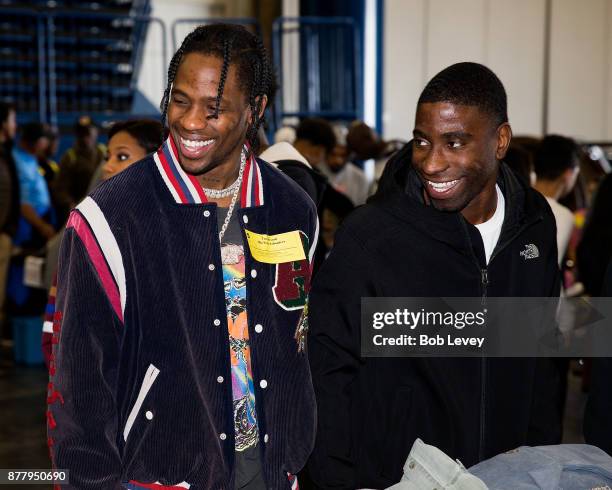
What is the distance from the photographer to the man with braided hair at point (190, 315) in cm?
170

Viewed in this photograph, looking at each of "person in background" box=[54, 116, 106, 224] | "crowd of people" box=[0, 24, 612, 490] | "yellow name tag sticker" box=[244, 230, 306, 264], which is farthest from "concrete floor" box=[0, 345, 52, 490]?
"yellow name tag sticker" box=[244, 230, 306, 264]

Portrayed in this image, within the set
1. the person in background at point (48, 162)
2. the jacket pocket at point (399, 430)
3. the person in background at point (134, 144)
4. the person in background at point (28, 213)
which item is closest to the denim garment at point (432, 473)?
the jacket pocket at point (399, 430)

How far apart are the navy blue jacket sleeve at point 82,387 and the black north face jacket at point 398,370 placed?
1.66 feet

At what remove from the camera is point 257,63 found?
194 cm

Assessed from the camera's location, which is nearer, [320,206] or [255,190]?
[255,190]

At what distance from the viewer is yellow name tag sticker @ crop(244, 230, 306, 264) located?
186 cm

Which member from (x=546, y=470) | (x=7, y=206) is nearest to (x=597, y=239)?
(x=546, y=470)

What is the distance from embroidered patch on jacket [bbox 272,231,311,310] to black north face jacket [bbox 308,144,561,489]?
0.37 feet

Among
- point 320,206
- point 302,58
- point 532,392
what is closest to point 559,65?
point 302,58

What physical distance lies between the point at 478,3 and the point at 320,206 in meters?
10.3

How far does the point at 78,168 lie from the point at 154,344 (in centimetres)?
561

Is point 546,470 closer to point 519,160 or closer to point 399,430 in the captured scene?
point 399,430

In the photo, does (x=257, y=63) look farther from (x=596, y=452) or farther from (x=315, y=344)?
(x=596, y=452)

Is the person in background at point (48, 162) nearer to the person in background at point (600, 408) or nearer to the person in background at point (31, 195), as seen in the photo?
the person in background at point (31, 195)
